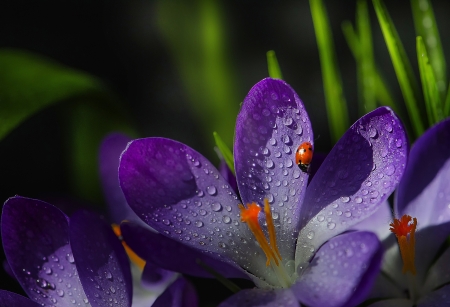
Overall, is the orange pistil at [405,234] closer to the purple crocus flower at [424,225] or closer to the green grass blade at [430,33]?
the purple crocus flower at [424,225]

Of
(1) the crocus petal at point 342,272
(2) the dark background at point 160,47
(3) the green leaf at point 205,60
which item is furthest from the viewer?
(2) the dark background at point 160,47

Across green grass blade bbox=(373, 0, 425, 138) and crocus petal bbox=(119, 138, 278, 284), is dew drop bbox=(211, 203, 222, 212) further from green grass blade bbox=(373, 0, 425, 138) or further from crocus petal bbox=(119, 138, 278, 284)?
green grass blade bbox=(373, 0, 425, 138)

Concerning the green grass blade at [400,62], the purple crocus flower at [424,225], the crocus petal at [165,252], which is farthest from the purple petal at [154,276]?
the green grass blade at [400,62]

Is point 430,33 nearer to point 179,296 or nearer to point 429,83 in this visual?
point 429,83

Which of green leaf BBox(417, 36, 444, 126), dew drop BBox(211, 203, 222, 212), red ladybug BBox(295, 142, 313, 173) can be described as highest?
green leaf BBox(417, 36, 444, 126)

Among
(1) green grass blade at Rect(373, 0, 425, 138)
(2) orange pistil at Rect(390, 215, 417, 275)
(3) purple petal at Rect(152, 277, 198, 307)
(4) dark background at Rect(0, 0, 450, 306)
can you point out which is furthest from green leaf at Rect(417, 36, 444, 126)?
(4) dark background at Rect(0, 0, 450, 306)

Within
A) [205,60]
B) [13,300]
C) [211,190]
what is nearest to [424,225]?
[211,190]

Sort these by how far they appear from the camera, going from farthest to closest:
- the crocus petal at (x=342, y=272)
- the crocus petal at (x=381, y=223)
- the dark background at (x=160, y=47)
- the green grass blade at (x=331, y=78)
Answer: the dark background at (x=160, y=47)
the green grass blade at (x=331, y=78)
the crocus petal at (x=381, y=223)
the crocus petal at (x=342, y=272)
